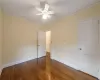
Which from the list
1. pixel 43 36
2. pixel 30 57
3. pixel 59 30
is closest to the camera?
pixel 59 30

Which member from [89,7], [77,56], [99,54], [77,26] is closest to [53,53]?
[77,56]

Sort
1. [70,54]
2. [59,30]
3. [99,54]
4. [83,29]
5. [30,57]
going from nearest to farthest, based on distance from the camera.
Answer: [99,54]
[83,29]
[70,54]
[59,30]
[30,57]

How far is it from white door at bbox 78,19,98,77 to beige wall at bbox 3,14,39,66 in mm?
3091

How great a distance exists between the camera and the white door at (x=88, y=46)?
10.2 feet

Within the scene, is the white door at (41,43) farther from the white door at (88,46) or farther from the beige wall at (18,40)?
the white door at (88,46)

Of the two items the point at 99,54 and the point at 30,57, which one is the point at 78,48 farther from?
the point at 30,57

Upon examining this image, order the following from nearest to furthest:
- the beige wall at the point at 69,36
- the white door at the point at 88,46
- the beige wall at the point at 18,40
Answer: the white door at the point at 88,46 → the beige wall at the point at 69,36 → the beige wall at the point at 18,40

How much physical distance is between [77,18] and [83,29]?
63 centimetres

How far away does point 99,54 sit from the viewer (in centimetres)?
297

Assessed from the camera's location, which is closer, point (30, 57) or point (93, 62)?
point (93, 62)

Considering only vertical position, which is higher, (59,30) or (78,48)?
(59,30)

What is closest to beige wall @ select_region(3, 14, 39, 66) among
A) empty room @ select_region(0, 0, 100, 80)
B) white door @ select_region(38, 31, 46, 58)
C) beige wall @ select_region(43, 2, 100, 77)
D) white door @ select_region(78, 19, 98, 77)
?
empty room @ select_region(0, 0, 100, 80)

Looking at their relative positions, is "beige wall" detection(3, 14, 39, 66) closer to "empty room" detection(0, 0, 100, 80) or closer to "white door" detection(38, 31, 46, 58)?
"empty room" detection(0, 0, 100, 80)

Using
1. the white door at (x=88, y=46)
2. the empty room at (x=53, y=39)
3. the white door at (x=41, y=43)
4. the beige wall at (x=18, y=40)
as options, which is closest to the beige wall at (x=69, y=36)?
the empty room at (x=53, y=39)
